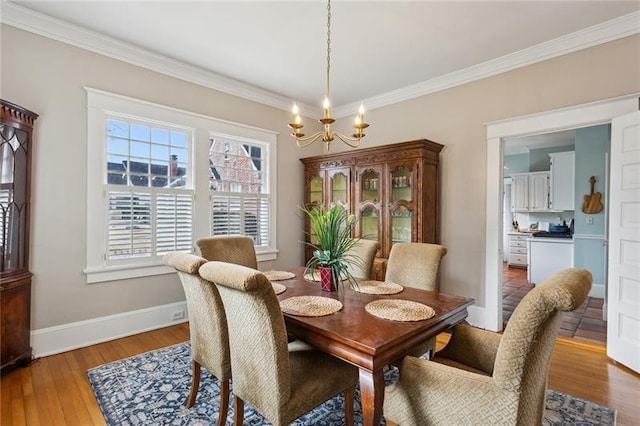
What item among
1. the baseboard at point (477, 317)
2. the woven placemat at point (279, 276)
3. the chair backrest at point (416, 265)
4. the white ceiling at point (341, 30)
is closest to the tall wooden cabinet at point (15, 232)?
the white ceiling at point (341, 30)

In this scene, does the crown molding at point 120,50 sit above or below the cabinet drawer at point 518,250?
above

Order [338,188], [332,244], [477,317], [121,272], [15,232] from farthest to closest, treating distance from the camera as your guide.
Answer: [338,188] → [477,317] → [121,272] → [15,232] → [332,244]

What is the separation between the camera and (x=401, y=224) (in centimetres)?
383

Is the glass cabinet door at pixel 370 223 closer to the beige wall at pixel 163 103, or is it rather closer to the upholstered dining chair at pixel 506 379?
the beige wall at pixel 163 103

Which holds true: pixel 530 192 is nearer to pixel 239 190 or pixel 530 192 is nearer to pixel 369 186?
pixel 369 186

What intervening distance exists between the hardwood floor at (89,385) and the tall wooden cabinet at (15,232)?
24 centimetres

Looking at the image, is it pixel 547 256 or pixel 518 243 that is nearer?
pixel 547 256

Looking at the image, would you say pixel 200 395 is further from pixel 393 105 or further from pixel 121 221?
pixel 393 105

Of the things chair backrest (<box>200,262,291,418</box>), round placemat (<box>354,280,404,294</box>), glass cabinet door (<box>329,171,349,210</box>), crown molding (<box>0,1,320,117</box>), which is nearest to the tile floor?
round placemat (<box>354,280,404,294</box>)

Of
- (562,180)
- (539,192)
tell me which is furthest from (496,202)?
(539,192)

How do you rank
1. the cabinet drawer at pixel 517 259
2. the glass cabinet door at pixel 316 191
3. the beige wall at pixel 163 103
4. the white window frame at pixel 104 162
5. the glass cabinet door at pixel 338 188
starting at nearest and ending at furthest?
the beige wall at pixel 163 103, the white window frame at pixel 104 162, the glass cabinet door at pixel 338 188, the glass cabinet door at pixel 316 191, the cabinet drawer at pixel 517 259

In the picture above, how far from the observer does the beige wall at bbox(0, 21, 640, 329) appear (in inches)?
108

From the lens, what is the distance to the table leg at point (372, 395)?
1373 millimetres

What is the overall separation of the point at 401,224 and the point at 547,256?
11.4 feet
